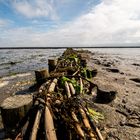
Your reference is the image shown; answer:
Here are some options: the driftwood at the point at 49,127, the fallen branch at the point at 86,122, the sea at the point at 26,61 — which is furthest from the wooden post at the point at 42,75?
the sea at the point at 26,61

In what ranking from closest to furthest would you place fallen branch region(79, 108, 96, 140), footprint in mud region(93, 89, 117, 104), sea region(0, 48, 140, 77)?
fallen branch region(79, 108, 96, 140) → footprint in mud region(93, 89, 117, 104) → sea region(0, 48, 140, 77)

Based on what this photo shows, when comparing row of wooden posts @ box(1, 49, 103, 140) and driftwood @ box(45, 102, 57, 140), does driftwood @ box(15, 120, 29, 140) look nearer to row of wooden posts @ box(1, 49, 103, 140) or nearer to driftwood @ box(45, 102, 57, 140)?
row of wooden posts @ box(1, 49, 103, 140)

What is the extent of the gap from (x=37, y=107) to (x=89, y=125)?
39.4 inches

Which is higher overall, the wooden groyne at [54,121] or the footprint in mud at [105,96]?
the wooden groyne at [54,121]

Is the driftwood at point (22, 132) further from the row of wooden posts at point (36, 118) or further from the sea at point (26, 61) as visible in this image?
the sea at point (26, 61)

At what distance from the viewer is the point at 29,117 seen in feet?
12.1

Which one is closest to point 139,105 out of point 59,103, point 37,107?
point 59,103

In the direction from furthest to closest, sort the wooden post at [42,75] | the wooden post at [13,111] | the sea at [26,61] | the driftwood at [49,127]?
the sea at [26,61], the wooden post at [42,75], the wooden post at [13,111], the driftwood at [49,127]

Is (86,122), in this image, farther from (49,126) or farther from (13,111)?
(13,111)

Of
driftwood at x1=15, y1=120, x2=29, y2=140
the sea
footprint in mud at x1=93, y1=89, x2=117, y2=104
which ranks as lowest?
the sea

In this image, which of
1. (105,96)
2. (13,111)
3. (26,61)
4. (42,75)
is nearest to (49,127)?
(13,111)

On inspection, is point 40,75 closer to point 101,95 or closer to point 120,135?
point 101,95

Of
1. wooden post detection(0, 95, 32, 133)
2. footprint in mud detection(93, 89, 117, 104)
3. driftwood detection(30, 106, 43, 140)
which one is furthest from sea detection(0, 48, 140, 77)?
driftwood detection(30, 106, 43, 140)

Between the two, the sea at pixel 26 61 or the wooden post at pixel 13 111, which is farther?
the sea at pixel 26 61
